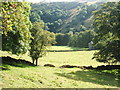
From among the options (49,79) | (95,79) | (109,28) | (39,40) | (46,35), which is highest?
(109,28)

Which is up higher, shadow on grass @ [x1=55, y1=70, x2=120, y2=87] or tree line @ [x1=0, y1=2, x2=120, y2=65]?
tree line @ [x1=0, y1=2, x2=120, y2=65]

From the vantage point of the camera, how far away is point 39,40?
38.2 meters

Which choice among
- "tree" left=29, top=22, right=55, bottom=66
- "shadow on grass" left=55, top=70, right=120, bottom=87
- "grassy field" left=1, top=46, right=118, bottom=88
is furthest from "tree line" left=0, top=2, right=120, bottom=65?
"shadow on grass" left=55, top=70, right=120, bottom=87

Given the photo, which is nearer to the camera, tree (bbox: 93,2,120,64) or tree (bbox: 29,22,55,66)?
tree (bbox: 93,2,120,64)

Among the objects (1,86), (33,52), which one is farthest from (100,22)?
(1,86)

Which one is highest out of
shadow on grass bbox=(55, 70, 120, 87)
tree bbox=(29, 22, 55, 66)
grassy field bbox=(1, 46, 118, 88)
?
tree bbox=(29, 22, 55, 66)

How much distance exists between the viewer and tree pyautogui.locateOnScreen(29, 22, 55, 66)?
37.6 m

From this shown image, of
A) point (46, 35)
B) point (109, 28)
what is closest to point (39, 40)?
point (46, 35)

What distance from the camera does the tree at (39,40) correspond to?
123 ft

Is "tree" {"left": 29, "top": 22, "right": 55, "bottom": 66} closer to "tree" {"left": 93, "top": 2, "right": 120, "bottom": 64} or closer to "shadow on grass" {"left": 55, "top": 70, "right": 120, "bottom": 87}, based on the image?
"tree" {"left": 93, "top": 2, "right": 120, "bottom": 64}

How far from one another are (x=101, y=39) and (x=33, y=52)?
1421 centimetres

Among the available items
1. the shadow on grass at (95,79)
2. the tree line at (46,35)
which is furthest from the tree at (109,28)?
the shadow on grass at (95,79)

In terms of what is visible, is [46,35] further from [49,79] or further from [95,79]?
[49,79]

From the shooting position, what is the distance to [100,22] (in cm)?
3188
